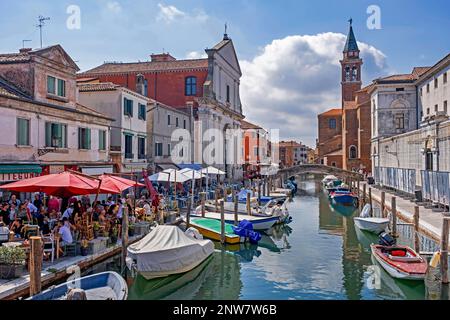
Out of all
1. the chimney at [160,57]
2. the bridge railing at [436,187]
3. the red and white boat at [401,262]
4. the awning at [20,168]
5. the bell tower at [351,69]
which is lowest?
the red and white boat at [401,262]

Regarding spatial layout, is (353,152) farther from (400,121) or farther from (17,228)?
(17,228)

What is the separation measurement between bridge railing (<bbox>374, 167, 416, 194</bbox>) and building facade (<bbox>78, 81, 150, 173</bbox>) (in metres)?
19.1

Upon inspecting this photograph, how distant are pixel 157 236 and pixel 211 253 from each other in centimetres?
305

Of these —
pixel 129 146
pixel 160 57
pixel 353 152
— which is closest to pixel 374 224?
pixel 129 146

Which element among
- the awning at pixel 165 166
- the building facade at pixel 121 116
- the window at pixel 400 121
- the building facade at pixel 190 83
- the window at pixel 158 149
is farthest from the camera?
the window at pixel 400 121

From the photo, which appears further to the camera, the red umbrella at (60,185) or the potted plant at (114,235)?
the potted plant at (114,235)

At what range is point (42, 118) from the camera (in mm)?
20203

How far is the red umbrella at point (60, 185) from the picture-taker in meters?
12.8

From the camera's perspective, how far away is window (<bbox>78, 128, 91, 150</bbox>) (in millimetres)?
23734

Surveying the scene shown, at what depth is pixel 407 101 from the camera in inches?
1795

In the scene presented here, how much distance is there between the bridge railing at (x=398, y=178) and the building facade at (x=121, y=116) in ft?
62.7

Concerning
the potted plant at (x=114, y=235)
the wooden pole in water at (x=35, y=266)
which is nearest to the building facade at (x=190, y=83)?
the potted plant at (x=114, y=235)

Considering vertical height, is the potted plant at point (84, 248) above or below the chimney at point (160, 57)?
below

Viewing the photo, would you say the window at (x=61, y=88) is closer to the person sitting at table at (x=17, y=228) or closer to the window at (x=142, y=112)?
the window at (x=142, y=112)
